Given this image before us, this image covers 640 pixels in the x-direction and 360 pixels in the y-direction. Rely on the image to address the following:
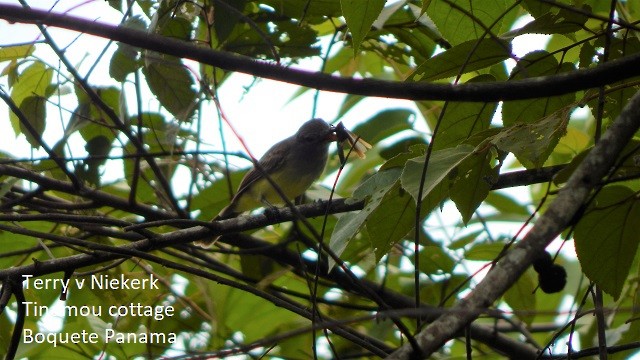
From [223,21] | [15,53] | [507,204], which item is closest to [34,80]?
[15,53]

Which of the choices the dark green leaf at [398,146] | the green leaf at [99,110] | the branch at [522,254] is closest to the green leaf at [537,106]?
the branch at [522,254]

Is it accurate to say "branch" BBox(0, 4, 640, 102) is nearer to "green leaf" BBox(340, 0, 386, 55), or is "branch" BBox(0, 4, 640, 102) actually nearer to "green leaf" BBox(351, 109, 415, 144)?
"green leaf" BBox(340, 0, 386, 55)

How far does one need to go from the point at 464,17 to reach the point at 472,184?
56cm

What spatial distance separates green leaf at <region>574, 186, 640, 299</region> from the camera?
2.10 meters

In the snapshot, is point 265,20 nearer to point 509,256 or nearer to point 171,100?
point 171,100

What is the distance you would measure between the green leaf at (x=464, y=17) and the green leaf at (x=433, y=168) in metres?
0.64

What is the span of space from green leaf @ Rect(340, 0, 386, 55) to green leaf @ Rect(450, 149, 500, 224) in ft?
1.42

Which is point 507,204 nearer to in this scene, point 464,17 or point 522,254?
point 464,17

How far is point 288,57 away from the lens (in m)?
3.60

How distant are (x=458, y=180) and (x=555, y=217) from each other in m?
0.93

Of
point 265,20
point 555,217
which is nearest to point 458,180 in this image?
point 555,217

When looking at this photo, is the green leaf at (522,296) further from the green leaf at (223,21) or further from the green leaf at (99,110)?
the green leaf at (99,110)

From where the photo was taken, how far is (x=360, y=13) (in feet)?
6.92

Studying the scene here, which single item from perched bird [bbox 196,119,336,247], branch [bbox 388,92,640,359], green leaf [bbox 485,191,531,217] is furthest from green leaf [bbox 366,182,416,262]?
perched bird [bbox 196,119,336,247]
